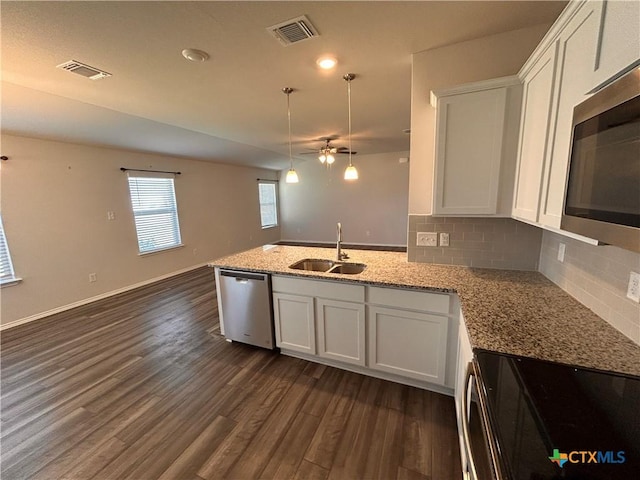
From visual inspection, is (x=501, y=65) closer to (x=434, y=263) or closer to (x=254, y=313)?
(x=434, y=263)

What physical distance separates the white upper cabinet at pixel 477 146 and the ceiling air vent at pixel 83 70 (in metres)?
2.60

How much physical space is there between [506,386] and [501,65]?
2.10 metres

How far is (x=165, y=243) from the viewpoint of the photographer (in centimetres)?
530

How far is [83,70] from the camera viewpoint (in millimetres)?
2131

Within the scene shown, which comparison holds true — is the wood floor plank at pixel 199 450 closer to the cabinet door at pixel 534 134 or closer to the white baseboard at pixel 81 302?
the cabinet door at pixel 534 134

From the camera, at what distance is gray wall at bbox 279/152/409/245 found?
7.11m

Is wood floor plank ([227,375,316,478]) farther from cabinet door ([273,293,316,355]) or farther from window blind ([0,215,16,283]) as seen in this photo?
window blind ([0,215,16,283])

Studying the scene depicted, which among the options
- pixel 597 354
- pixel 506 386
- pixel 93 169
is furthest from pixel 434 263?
pixel 93 169

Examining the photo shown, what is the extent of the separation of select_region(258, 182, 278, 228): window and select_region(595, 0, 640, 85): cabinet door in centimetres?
754

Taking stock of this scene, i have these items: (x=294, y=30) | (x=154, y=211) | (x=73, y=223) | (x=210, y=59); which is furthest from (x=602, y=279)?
(x=154, y=211)

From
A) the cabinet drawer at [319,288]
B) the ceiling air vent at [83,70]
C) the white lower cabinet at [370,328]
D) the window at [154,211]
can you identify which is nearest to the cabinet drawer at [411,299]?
the white lower cabinet at [370,328]

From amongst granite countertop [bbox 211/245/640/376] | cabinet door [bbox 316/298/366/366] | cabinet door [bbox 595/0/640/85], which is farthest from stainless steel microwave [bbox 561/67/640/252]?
cabinet door [bbox 316/298/366/366]

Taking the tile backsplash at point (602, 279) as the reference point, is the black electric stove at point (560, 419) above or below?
below

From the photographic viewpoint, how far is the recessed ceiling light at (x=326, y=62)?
6.88 feet
